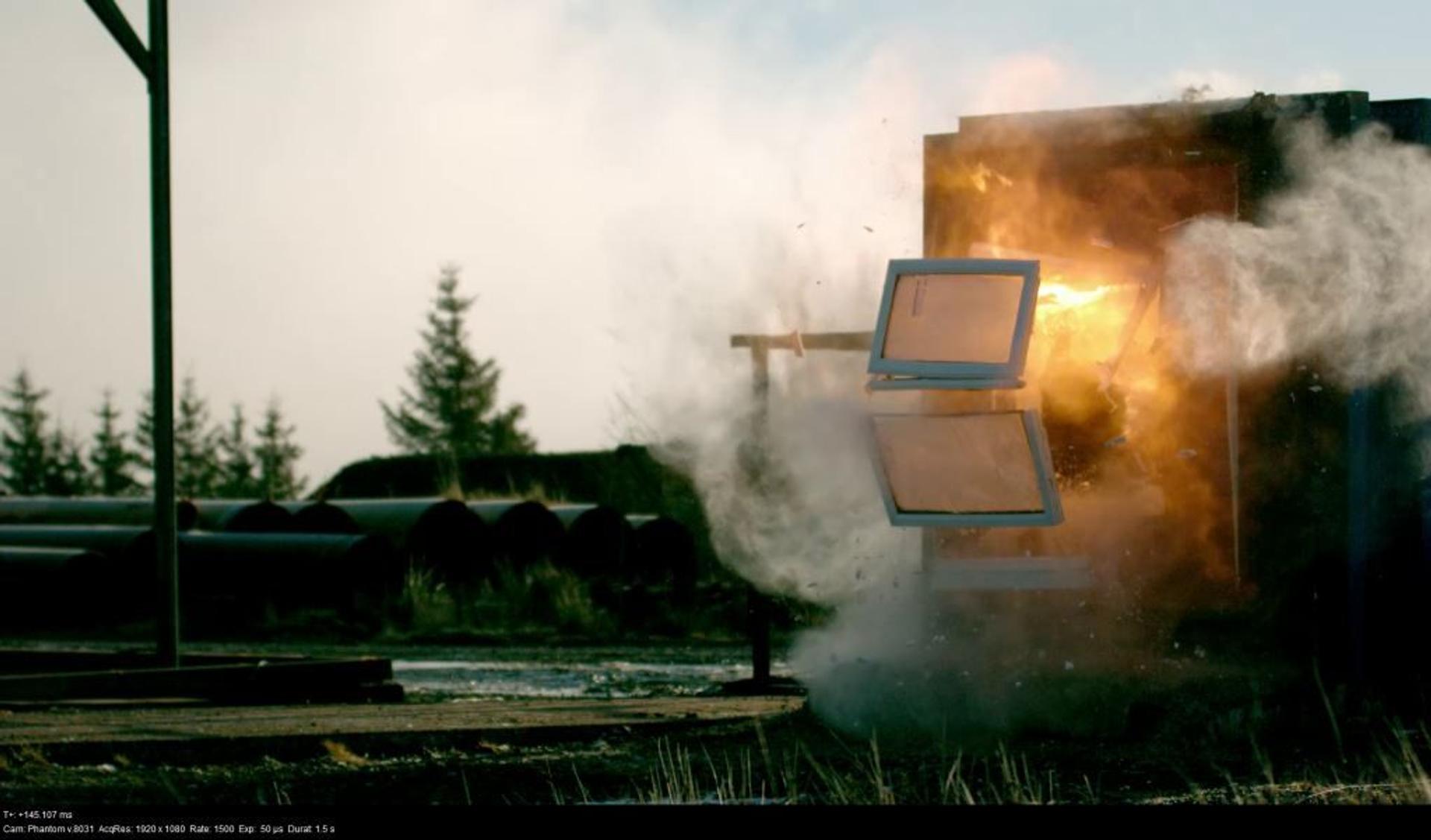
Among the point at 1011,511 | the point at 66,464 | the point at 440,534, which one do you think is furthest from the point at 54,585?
the point at 66,464

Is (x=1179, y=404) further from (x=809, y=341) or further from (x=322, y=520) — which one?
(x=322, y=520)

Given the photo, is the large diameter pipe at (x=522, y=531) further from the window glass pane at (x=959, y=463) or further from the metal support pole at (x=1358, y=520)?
the metal support pole at (x=1358, y=520)

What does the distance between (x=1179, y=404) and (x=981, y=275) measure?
1.96 m

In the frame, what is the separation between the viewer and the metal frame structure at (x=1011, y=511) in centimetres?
944

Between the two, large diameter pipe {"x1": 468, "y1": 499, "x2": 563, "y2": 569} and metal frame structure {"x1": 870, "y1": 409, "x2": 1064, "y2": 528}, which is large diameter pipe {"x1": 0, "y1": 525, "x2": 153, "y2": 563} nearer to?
large diameter pipe {"x1": 468, "y1": 499, "x2": 563, "y2": 569}

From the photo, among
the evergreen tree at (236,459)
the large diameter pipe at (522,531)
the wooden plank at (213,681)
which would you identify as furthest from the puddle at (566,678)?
the evergreen tree at (236,459)

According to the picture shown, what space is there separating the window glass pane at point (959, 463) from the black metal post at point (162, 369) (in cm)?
481

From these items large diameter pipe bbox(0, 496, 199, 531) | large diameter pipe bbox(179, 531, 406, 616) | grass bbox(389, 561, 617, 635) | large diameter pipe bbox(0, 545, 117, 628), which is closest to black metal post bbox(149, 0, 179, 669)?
grass bbox(389, 561, 617, 635)

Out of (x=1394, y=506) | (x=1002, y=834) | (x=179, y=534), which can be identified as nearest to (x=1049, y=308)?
(x=1394, y=506)

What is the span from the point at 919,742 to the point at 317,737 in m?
2.93

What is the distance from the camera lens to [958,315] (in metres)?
9.33

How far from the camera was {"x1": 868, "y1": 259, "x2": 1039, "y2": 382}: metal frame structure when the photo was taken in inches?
361

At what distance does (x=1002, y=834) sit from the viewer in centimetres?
528

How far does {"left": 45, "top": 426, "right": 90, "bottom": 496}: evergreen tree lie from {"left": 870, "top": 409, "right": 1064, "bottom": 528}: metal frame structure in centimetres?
5102
